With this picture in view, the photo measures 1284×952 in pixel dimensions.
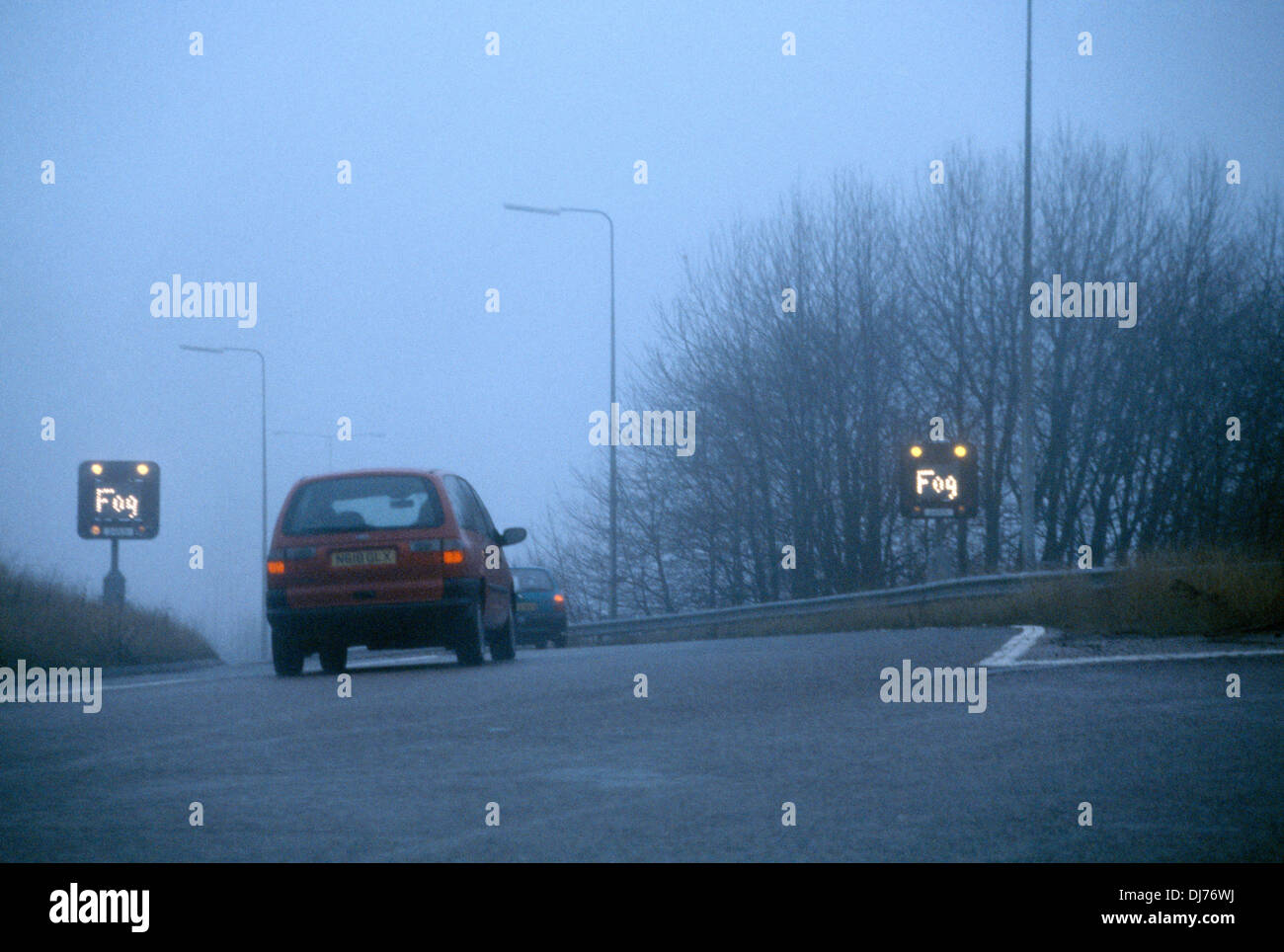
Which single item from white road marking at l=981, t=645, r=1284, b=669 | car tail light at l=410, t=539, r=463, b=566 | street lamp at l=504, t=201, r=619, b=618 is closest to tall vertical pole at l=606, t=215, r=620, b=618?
street lamp at l=504, t=201, r=619, b=618

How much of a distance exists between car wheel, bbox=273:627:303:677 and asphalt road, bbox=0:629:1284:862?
291 cm

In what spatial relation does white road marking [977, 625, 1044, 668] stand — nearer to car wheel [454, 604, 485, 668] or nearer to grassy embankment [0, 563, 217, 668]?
car wheel [454, 604, 485, 668]

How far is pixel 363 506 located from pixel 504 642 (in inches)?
106

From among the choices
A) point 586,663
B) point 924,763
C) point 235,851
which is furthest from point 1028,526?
point 235,851

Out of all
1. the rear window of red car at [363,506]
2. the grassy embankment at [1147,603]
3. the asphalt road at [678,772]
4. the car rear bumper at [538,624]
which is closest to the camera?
the asphalt road at [678,772]

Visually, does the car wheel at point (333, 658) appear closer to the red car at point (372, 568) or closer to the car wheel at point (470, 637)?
the red car at point (372, 568)

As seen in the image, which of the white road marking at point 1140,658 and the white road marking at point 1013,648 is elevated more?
the white road marking at point 1140,658

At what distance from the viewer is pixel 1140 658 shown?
10438 millimetres

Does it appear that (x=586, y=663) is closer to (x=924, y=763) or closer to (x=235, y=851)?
(x=924, y=763)

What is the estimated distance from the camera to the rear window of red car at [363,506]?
13.3 m

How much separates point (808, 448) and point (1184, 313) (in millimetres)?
10508

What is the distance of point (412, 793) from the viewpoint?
5.85m

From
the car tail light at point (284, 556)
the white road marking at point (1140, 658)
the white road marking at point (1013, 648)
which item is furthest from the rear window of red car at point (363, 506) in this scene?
the white road marking at point (1140, 658)

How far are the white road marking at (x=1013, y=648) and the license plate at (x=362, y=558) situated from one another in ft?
17.3
